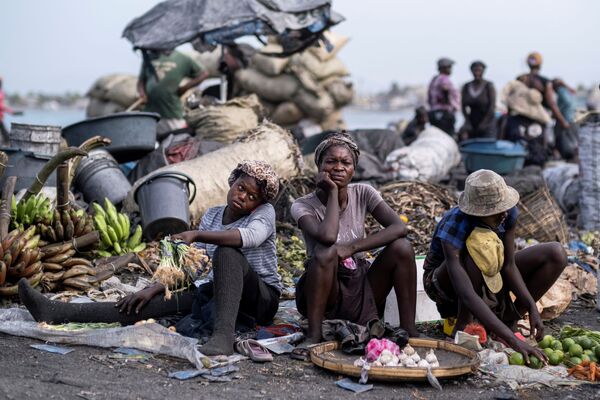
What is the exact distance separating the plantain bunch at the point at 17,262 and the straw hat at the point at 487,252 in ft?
9.26

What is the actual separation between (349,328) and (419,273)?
3.86 feet

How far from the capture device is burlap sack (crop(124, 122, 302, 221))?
7.75m

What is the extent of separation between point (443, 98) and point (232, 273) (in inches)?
400

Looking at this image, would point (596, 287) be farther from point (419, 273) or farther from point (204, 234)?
point (204, 234)

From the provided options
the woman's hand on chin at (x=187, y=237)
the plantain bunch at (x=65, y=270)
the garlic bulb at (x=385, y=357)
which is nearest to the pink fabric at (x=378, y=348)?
the garlic bulb at (x=385, y=357)

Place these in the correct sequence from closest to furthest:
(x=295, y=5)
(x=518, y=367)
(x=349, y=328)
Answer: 1. (x=518, y=367)
2. (x=349, y=328)
3. (x=295, y=5)

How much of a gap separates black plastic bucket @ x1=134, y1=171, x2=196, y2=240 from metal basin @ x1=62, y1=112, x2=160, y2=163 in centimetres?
142

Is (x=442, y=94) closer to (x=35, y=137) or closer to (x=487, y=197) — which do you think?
(x=35, y=137)

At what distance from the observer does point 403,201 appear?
7.68 m

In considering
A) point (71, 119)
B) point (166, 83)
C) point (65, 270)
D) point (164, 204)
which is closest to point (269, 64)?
point (166, 83)

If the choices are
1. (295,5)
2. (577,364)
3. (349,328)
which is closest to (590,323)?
(577,364)

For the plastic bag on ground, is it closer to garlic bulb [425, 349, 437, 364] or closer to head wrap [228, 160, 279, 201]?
head wrap [228, 160, 279, 201]

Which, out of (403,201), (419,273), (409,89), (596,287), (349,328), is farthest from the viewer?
(409,89)

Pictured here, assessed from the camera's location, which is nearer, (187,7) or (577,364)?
(577,364)
